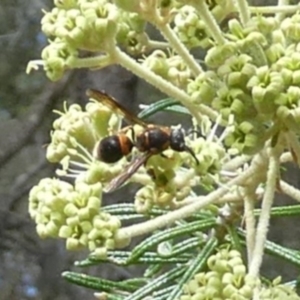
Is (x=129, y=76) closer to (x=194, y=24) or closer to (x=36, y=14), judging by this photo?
(x=36, y=14)

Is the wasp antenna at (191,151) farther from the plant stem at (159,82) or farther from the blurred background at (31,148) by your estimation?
the blurred background at (31,148)

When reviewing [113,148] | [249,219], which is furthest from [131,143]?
[249,219]

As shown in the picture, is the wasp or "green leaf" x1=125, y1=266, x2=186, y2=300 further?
"green leaf" x1=125, y1=266, x2=186, y2=300

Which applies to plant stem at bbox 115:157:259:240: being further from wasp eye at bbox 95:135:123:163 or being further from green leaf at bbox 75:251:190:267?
green leaf at bbox 75:251:190:267

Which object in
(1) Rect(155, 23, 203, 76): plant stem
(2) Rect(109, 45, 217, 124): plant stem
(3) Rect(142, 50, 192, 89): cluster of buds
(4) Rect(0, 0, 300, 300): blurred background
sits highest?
(1) Rect(155, 23, 203, 76): plant stem

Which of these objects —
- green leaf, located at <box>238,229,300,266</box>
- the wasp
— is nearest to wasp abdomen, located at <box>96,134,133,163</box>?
the wasp

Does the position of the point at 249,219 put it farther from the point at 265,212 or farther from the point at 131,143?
the point at 131,143
